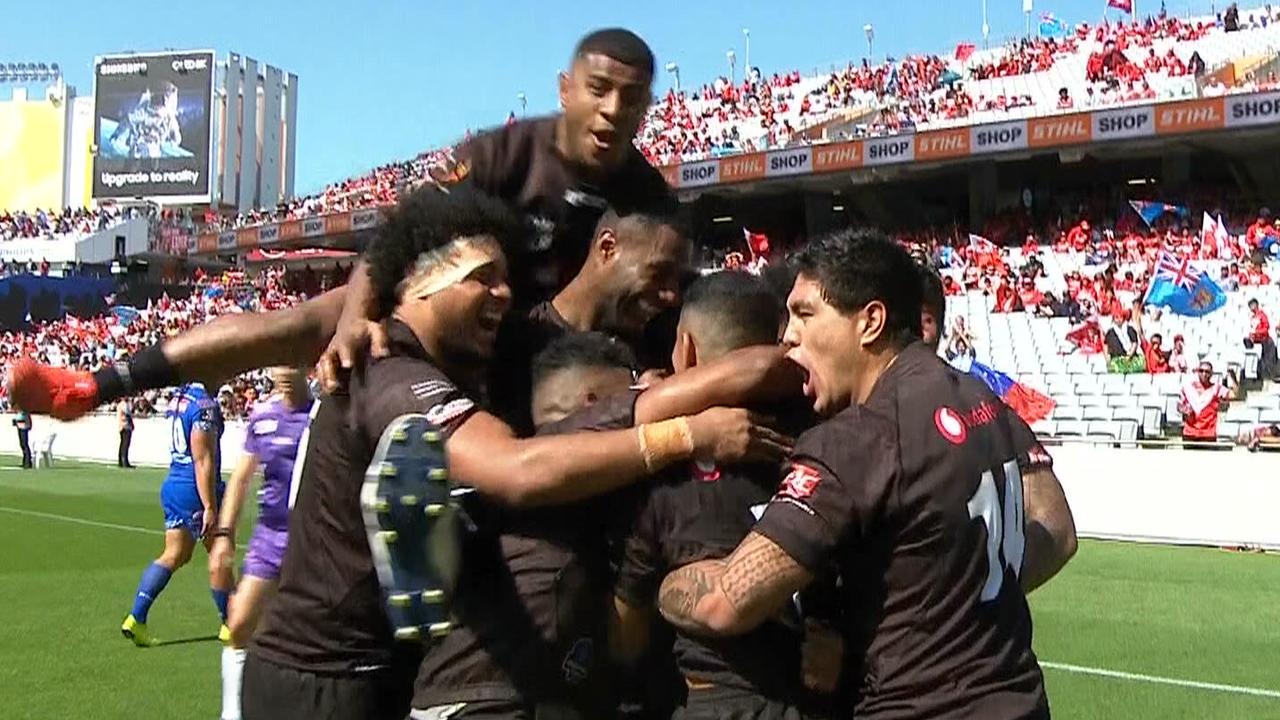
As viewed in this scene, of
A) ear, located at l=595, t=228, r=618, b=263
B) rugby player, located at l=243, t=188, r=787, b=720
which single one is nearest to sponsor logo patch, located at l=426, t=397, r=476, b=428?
rugby player, located at l=243, t=188, r=787, b=720

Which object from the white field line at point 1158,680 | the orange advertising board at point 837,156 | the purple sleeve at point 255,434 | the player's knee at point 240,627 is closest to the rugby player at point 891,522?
the player's knee at point 240,627

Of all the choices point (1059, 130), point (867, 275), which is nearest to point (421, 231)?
point (867, 275)

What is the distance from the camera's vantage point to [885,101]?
132 feet

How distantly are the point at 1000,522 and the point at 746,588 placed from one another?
0.60 m

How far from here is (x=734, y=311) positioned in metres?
3.55

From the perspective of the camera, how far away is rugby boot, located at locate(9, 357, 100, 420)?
3750 mm

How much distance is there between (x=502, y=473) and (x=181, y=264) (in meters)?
62.5

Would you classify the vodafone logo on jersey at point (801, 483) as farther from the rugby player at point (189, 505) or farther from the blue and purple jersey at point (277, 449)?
the rugby player at point (189, 505)

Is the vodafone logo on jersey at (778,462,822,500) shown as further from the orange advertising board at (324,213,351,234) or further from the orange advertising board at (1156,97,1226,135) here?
the orange advertising board at (324,213,351,234)

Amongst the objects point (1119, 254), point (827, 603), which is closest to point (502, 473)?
point (827, 603)

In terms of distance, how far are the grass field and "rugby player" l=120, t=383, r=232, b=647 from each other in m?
0.27

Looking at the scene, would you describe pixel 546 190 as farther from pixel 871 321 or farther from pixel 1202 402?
pixel 1202 402

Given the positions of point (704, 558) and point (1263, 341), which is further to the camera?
point (1263, 341)

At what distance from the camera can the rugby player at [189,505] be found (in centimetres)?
1052
